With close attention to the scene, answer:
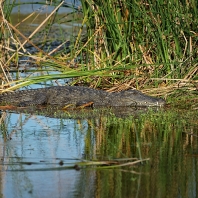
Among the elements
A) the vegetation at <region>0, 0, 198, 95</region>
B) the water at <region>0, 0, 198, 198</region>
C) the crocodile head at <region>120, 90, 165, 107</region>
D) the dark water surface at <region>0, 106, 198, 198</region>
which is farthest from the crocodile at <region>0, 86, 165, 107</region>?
the dark water surface at <region>0, 106, 198, 198</region>

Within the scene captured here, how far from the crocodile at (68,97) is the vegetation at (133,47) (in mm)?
210

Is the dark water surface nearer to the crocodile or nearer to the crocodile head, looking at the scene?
the crocodile head

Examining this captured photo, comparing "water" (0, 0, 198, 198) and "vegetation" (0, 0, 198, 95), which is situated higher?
"vegetation" (0, 0, 198, 95)

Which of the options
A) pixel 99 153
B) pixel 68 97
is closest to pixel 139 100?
pixel 68 97

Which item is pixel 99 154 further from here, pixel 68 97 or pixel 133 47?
pixel 133 47

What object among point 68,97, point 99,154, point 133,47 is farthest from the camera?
point 133,47

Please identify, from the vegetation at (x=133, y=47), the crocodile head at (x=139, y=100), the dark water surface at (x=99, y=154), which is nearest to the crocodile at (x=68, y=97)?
the crocodile head at (x=139, y=100)

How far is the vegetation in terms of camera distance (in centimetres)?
821

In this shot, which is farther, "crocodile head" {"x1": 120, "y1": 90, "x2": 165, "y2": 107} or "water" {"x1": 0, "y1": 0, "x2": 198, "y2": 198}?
"crocodile head" {"x1": 120, "y1": 90, "x2": 165, "y2": 107}

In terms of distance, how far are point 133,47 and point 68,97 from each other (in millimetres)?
1132

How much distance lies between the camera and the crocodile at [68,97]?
838 cm

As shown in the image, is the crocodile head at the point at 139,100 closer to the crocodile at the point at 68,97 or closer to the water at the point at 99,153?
the crocodile at the point at 68,97

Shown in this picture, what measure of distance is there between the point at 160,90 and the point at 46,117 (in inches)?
68.1

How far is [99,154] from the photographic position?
17.6ft
